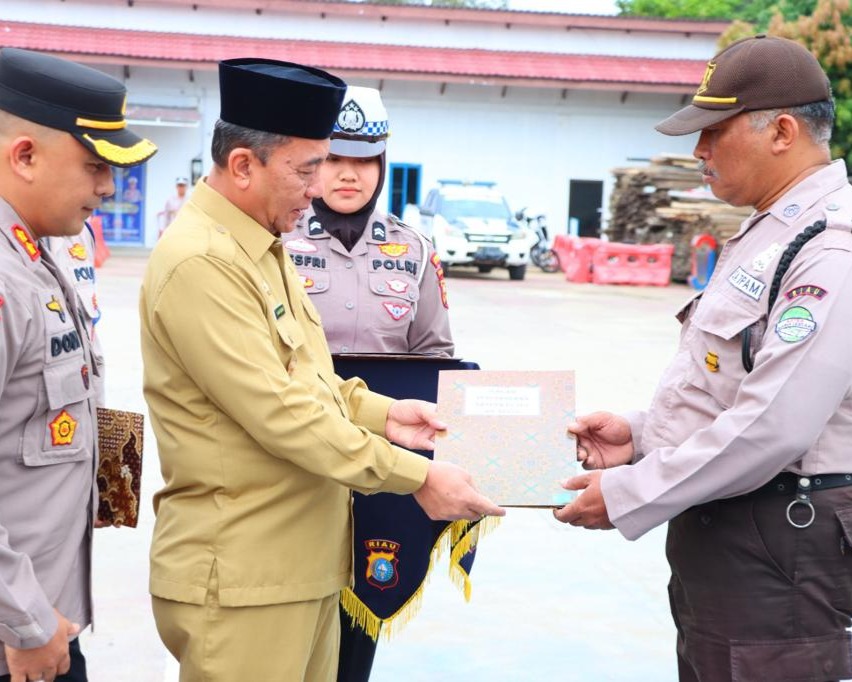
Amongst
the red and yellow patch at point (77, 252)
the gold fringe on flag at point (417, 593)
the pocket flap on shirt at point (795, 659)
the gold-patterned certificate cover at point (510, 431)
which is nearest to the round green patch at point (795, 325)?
the gold-patterned certificate cover at point (510, 431)

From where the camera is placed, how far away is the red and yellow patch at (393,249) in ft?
11.3

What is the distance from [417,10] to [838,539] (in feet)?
86.7

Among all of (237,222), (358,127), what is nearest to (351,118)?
(358,127)

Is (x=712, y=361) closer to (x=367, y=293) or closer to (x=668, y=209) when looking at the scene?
(x=367, y=293)

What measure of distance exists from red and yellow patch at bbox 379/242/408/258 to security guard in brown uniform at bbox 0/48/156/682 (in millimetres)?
1185

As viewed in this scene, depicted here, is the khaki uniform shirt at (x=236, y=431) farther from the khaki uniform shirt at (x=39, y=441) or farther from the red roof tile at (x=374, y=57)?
the red roof tile at (x=374, y=57)

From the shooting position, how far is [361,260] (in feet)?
11.2

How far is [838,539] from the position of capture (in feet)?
8.00

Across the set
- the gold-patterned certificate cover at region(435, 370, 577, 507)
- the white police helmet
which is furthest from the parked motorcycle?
the gold-patterned certificate cover at region(435, 370, 577, 507)

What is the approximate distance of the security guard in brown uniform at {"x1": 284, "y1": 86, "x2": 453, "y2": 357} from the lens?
3.34 metres

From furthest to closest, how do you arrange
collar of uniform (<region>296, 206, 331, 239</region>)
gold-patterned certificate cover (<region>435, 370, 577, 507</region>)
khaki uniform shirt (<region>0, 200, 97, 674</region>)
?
1. collar of uniform (<region>296, 206, 331, 239</region>)
2. gold-patterned certificate cover (<region>435, 370, 577, 507</region>)
3. khaki uniform shirt (<region>0, 200, 97, 674</region>)

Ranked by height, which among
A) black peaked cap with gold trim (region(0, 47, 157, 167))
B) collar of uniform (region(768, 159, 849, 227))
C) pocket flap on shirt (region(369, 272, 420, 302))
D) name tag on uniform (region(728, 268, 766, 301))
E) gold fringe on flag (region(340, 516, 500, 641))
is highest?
black peaked cap with gold trim (region(0, 47, 157, 167))

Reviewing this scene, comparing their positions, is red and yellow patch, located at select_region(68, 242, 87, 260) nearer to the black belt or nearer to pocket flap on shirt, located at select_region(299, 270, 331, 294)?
pocket flap on shirt, located at select_region(299, 270, 331, 294)

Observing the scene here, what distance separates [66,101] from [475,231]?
61.5 feet
